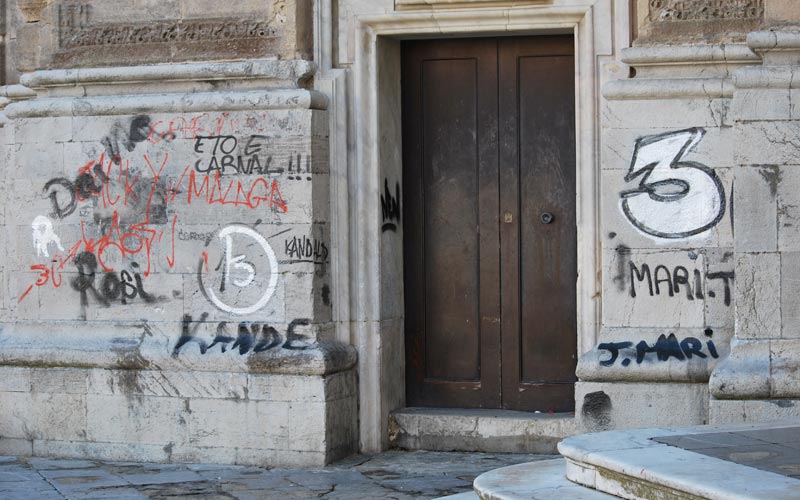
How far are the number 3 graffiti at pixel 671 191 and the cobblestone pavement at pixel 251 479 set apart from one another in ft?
5.66

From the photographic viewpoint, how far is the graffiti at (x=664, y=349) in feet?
26.1

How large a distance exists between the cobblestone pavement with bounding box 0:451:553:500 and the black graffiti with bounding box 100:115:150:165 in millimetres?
2092

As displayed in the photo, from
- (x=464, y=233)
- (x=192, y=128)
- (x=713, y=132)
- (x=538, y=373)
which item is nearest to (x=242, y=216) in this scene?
(x=192, y=128)

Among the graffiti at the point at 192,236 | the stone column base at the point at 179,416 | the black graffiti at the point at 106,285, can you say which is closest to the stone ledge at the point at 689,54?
the stone column base at the point at 179,416

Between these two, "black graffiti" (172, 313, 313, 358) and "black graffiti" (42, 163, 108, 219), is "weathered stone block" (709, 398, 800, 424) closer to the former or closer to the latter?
"black graffiti" (172, 313, 313, 358)

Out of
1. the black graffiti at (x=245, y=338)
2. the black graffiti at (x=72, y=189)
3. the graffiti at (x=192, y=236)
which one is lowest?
the black graffiti at (x=245, y=338)

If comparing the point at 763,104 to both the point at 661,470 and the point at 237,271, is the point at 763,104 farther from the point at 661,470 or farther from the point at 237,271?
the point at 237,271

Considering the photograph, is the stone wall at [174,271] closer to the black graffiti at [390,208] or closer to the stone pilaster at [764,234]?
the black graffiti at [390,208]

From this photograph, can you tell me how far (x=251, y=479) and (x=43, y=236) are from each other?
8.01 feet

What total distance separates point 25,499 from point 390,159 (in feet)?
10.5

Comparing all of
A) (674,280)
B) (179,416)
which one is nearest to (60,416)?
(179,416)

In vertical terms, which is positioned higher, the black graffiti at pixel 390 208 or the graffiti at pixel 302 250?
the black graffiti at pixel 390 208

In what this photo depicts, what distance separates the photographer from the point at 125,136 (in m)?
9.05

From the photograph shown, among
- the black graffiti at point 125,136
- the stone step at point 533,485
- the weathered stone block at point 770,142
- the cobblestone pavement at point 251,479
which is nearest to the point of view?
the stone step at point 533,485
